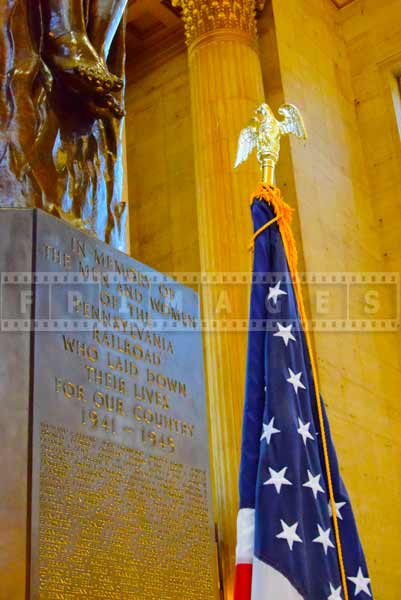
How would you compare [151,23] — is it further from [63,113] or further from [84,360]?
[84,360]

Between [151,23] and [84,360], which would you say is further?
[151,23]

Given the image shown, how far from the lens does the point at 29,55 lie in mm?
3691

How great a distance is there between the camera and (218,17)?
10539mm

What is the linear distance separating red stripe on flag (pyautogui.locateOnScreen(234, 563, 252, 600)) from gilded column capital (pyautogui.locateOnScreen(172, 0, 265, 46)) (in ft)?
27.5

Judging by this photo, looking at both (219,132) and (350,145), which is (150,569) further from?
(350,145)

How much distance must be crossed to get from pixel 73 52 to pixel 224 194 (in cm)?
559

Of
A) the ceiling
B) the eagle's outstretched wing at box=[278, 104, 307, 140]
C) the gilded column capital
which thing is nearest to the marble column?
the gilded column capital

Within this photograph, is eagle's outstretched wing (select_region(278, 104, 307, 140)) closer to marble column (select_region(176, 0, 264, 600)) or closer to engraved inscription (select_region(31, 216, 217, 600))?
engraved inscription (select_region(31, 216, 217, 600))

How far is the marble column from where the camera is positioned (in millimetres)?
7945

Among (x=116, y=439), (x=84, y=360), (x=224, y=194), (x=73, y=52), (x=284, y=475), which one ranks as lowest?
(x=284, y=475)

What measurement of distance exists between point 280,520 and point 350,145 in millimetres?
8727

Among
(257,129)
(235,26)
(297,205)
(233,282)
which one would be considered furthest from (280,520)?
(235,26)

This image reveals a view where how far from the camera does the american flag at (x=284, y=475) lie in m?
3.28

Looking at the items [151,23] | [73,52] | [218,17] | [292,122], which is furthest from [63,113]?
[151,23]
